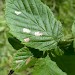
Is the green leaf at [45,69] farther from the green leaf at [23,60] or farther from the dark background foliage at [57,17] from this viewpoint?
the dark background foliage at [57,17]

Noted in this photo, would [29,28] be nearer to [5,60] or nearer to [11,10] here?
[11,10]

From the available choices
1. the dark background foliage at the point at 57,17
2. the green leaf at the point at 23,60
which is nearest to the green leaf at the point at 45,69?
the green leaf at the point at 23,60

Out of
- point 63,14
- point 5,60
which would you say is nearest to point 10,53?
point 5,60

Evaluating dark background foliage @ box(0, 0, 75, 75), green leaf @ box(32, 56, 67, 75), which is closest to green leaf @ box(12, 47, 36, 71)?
green leaf @ box(32, 56, 67, 75)

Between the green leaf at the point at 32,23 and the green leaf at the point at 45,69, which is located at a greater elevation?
the green leaf at the point at 32,23

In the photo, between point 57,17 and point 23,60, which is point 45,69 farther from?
point 57,17

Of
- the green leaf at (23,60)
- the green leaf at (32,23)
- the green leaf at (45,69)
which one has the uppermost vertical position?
the green leaf at (32,23)
